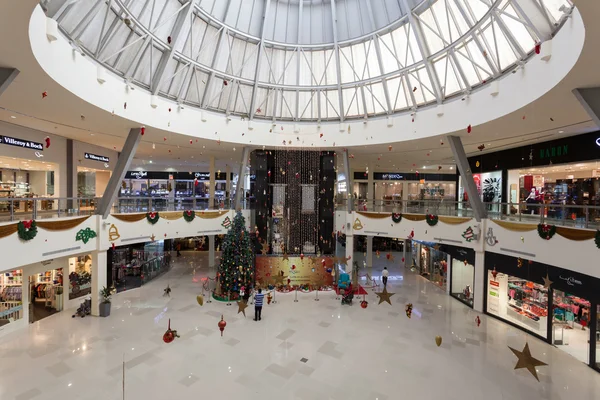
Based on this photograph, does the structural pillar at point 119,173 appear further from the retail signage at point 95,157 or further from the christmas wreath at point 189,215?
the retail signage at point 95,157

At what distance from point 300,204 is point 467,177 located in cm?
1044

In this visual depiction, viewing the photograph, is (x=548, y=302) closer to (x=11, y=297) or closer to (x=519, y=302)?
(x=519, y=302)

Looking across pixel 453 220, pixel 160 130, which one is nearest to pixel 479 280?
pixel 453 220

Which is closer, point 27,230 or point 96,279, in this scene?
point 27,230

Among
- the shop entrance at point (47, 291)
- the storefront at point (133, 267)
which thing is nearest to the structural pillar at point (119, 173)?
the shop entrance at point (47, 291)

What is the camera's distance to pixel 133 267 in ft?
70.1

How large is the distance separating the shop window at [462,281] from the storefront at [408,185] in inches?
672

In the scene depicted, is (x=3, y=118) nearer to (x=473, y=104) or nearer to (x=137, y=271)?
(x=137, y=271)

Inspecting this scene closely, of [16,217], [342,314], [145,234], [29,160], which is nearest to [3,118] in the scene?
[29,160]

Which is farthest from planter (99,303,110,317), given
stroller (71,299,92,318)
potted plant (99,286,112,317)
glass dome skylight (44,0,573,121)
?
glass dome skylight (44,0,573,121)

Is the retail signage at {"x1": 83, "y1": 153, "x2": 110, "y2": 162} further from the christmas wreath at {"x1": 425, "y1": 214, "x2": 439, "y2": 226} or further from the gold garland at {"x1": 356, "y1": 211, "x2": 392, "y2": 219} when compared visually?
the christmas wreath at {"x1": 425, "y1": 214, "x2": 439, "y2": 226}

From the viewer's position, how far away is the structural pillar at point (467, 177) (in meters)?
15.4

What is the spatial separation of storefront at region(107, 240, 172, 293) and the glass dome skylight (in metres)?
11.3

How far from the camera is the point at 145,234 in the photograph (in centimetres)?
1625
